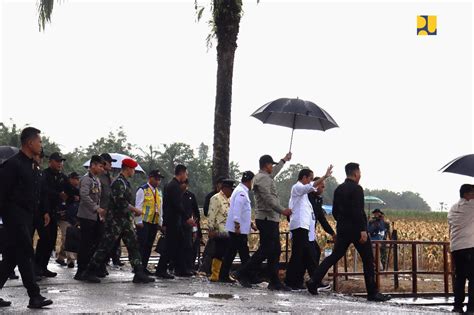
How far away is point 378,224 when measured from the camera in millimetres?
21094

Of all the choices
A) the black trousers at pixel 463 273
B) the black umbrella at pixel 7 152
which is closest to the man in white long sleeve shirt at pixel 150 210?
the black umbrella at pixel 7 152

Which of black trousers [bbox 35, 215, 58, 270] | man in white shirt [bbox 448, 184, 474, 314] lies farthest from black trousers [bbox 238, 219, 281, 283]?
black trousers [bbox 35, 215, 58, 270]

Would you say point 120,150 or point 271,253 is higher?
point 120,150

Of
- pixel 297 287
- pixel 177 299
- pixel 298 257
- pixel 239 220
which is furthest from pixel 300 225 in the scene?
pixel 177 299

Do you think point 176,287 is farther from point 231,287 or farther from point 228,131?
point 228,131

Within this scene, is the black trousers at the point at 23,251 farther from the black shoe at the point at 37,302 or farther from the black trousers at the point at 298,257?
the black trousers at the point at 298,257

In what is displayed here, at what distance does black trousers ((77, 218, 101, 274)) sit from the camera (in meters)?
13.0

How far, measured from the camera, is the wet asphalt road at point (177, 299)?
9.91m

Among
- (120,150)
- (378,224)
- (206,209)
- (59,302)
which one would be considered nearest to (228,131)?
(206,209)

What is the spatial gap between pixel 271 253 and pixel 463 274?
2.73 metres

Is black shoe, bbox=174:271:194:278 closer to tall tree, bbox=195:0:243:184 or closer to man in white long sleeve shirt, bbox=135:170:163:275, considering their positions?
man in white long sleeve shirt, bbox=135:170:163:275

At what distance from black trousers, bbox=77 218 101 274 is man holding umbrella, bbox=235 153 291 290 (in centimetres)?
221

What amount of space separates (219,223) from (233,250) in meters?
0.82

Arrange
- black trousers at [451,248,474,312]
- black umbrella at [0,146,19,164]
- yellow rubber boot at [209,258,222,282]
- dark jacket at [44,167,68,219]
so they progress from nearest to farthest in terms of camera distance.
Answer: black trousers at [451,248,474,312] → black umbrella at [0,146,19,164] → dark jacket at [44,167,68,219] → yellow rubber boot at [209,258,222,282]
